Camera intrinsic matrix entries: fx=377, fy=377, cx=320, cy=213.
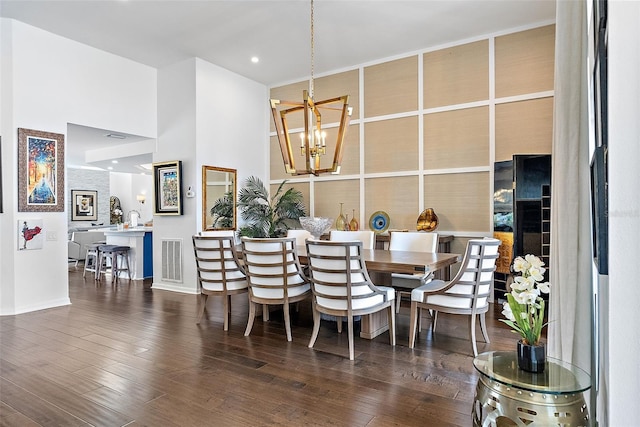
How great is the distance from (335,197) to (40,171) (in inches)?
167

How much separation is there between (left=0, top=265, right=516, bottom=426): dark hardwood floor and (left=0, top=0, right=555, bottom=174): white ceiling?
364cm

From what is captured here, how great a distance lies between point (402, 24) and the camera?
4.91 metres

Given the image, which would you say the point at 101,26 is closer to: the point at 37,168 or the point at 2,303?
the point at 37,168

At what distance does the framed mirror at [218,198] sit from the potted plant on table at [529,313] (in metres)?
5.16

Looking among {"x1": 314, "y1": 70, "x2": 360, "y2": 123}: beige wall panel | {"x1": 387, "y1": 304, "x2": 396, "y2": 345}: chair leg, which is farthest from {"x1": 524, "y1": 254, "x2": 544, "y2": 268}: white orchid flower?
{"x1": 314, "y1": 70, "x2": 360, "y2": 123}: beige wall panel

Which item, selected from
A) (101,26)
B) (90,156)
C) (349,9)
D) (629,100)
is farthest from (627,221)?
(90,156)

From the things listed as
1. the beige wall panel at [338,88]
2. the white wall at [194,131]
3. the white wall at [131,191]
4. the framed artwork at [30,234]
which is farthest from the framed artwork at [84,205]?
the beige wall panel at [338,88]

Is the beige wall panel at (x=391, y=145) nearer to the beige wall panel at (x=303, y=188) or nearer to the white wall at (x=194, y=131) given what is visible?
the beige wall panel at (x=303, y=188)

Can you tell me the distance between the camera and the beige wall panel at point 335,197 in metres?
6.31

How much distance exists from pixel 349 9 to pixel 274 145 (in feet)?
10.4

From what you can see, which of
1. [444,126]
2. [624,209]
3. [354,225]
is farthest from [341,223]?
[624,209]

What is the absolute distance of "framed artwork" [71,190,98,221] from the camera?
12156mm

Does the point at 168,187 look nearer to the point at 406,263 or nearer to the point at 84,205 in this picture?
the point at 406,263

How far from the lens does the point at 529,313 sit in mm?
1671
